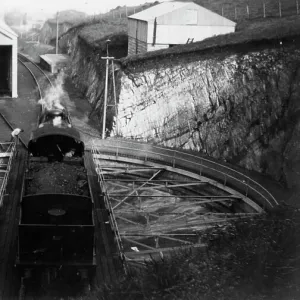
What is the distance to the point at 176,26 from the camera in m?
46.6

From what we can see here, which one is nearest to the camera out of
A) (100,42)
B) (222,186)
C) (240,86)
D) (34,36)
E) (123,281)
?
(123,281)

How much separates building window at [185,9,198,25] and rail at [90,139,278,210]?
421 inches

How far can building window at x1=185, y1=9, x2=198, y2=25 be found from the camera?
1822 inches

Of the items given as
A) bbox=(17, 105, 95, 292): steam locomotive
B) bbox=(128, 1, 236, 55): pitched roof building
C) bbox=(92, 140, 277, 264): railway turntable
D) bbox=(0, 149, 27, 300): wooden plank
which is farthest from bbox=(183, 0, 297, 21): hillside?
bbox=(17, 105, 95, 292): steam locomotive

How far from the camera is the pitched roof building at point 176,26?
4631 centimetres

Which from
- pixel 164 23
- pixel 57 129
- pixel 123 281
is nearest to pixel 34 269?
pixel 123 281

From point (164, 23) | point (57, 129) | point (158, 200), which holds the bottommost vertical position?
point (158, 200)

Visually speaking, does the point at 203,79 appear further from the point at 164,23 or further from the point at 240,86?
the point at 164,23

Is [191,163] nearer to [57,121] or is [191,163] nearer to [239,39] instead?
[57,121]

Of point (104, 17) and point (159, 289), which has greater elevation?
point (104, 17)

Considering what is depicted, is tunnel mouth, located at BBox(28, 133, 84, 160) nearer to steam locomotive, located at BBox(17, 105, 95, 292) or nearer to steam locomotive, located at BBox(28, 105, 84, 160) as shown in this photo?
steam locomotive, located at BBox(28, 105, 84, 160)

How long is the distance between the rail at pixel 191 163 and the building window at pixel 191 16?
10.7 meters

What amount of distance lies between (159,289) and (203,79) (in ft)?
78.6

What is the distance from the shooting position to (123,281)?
21.2 metres
